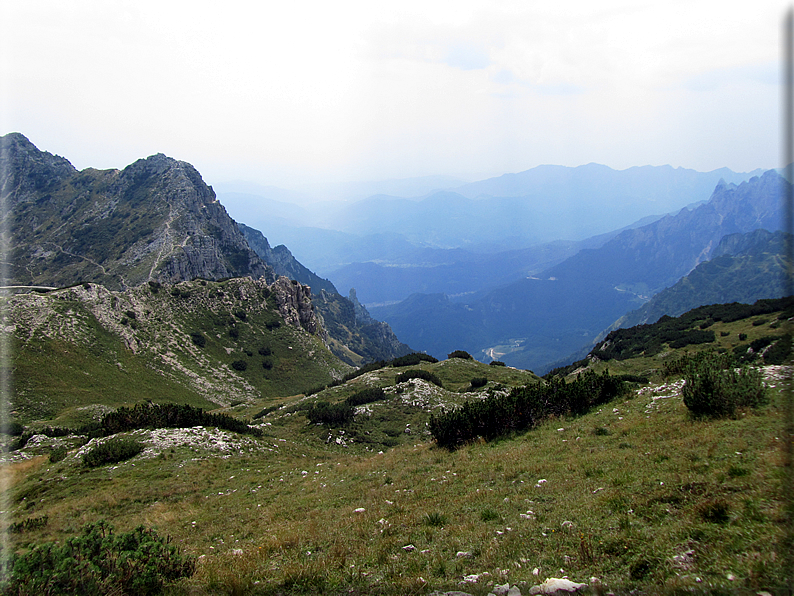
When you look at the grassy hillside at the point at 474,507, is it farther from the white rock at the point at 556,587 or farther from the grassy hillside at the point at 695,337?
the grassy hillside at the point at 695,337

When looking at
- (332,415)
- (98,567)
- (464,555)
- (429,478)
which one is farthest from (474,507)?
(332,415)

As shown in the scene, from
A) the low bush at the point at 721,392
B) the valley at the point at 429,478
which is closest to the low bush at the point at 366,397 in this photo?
the valley at the point at 429,478

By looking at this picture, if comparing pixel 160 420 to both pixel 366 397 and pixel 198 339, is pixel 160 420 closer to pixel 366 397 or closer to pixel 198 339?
pixel 366 397

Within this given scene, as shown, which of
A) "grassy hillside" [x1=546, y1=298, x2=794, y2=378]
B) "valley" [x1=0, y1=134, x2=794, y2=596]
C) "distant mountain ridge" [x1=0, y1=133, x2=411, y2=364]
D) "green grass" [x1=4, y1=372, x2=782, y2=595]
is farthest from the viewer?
"distant mountain ridge" [x1=0, y1=133, x2=411, y2=364]

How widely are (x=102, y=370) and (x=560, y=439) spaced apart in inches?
2356

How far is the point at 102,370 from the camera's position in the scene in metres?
52.7

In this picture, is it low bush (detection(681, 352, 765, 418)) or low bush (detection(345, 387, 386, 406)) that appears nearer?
low bush (detection(681, 352, 765, 418))

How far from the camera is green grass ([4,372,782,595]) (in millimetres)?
5836

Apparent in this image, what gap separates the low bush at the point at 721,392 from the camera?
468 inches

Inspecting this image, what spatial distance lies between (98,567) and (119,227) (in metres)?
188

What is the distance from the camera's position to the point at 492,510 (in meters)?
9.04

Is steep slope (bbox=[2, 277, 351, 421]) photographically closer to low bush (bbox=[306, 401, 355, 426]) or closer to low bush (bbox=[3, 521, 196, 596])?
low bush (bbox=[306, 401, 355, 426])

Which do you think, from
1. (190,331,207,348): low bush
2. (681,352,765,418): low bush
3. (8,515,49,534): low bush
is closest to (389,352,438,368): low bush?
(8,515,49,534): low bush

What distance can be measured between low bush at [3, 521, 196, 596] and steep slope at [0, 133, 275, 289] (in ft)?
429
